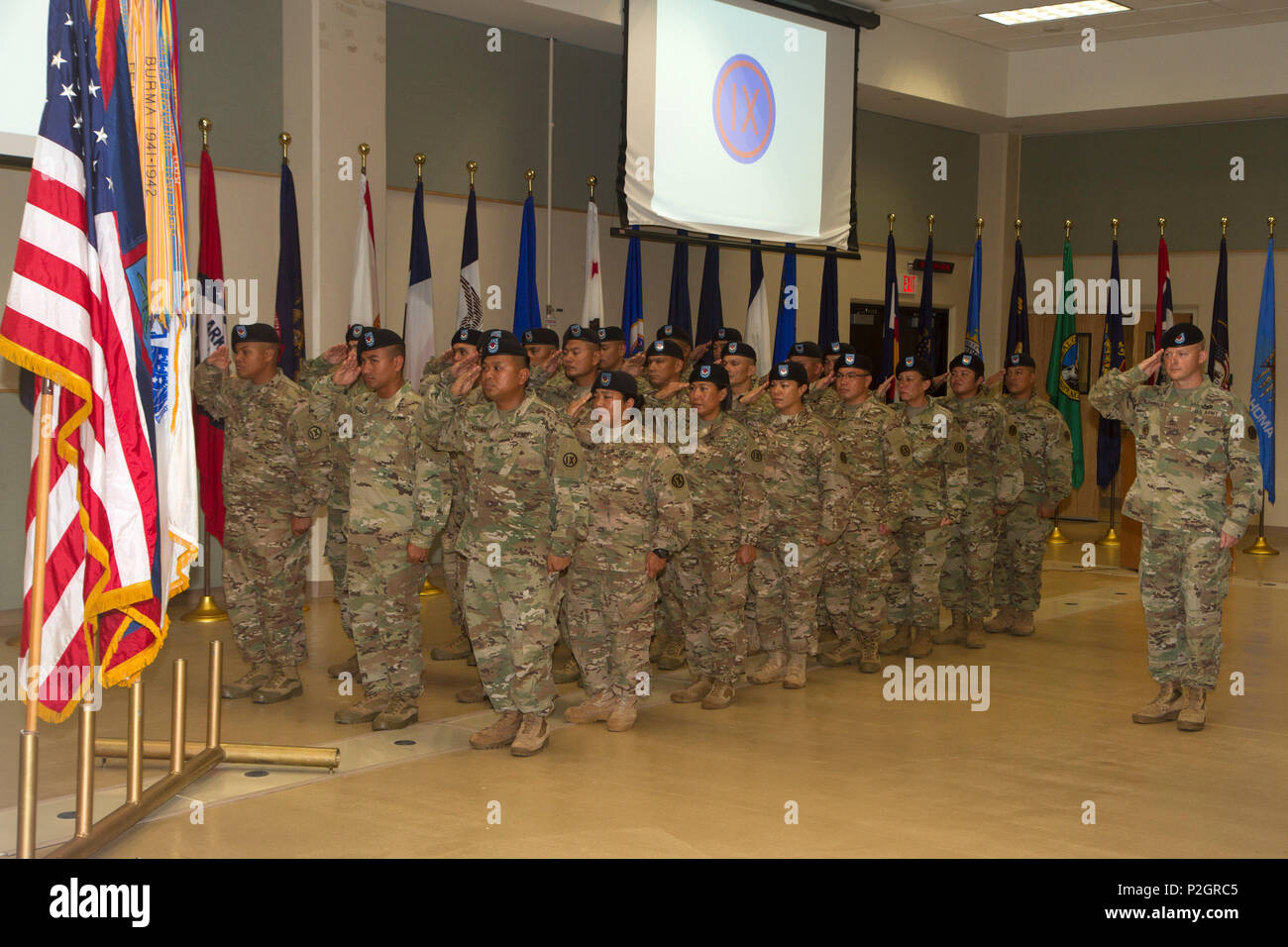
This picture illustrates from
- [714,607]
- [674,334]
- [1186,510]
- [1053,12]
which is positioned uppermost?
[1053,12]

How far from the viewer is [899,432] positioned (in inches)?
269

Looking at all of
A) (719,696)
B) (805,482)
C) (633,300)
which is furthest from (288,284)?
(719,696)

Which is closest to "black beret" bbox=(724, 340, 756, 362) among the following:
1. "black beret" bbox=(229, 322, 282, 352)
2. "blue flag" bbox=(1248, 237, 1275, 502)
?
"black beret" bbox=(229, 322, 282, 352)

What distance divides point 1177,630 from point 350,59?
6081 millimetres

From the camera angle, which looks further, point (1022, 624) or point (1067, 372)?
point (1067, 372)

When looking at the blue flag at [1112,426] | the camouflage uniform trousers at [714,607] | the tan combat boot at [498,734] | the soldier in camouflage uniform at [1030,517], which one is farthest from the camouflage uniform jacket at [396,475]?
the blue flag at [1112,426]

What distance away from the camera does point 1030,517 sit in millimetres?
7777

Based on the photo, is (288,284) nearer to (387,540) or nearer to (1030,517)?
(387,540)

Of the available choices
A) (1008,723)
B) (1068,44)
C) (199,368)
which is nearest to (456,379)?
(199,368)

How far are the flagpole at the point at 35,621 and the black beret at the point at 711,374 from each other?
321 cm

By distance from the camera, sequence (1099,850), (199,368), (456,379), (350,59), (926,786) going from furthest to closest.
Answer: (350,59), (199,368), (456,379), (926,786), (1099,850)

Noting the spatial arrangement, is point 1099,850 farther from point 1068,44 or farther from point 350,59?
point 1068,44

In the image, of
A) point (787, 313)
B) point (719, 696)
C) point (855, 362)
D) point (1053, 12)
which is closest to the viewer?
point (719, 696)

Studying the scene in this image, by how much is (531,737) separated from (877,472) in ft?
8.46
